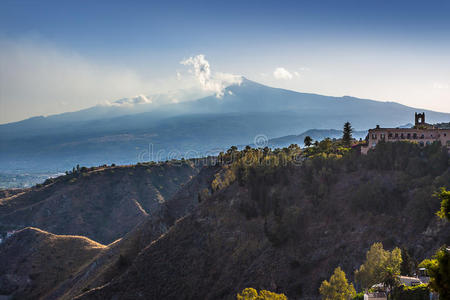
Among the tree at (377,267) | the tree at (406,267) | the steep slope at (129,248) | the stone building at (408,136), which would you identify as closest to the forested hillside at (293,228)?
the steep slope at (129,248)

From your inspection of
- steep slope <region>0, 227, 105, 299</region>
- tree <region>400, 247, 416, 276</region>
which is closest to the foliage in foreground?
tree <region>400, 247, 416, 276</region>

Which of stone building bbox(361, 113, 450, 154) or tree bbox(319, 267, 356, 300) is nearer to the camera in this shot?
tree bbox(319, 267, 356, 300)

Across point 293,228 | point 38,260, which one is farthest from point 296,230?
point 38,260

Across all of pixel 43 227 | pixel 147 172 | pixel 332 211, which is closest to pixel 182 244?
pixel 332 211

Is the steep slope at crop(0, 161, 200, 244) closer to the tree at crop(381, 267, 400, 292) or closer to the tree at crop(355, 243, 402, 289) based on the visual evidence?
the tree at crop(355, 243, 402, 289)

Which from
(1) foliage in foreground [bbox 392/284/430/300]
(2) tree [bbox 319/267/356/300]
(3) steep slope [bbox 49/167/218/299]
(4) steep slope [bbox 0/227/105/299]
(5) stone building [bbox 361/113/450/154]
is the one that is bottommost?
(4) steep slope [bbox 0/227/105/299]

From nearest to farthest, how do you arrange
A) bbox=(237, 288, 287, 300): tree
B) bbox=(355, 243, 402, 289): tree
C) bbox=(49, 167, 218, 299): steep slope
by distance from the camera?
bbox=(237, 288, 287, 300): tree < bbox=(355, 243, 402, 289): tree < bbox=(49, 167, 218, 299): steep slope
